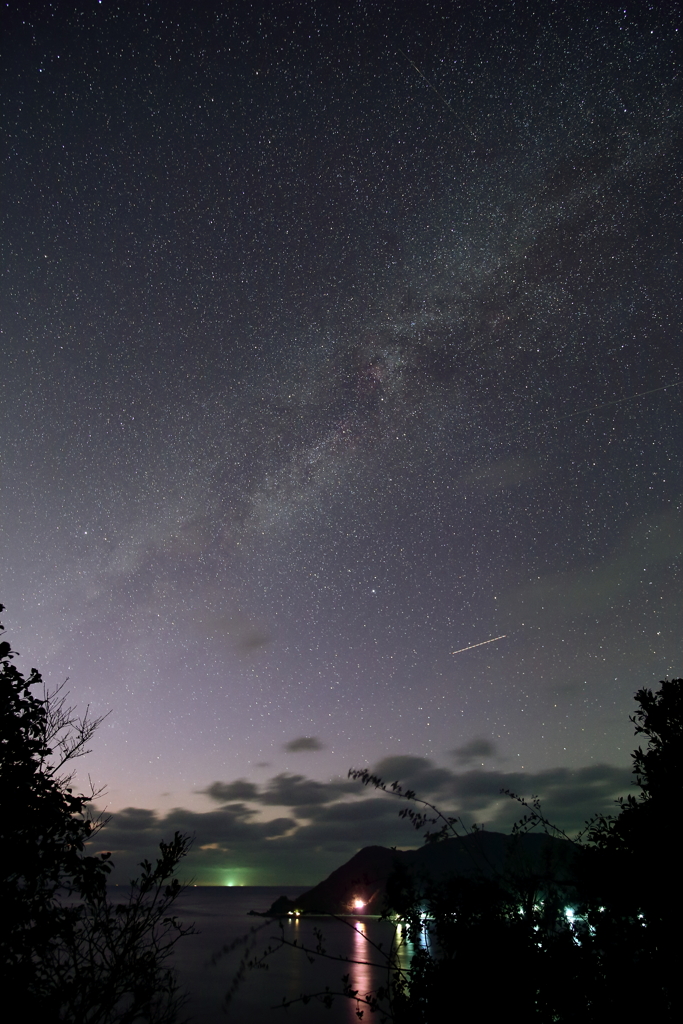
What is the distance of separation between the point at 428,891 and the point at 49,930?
4302mm

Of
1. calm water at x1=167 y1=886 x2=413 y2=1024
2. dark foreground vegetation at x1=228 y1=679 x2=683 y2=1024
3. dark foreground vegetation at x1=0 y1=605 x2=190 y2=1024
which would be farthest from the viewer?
calm water at x1=167 y1=886 x2=413 y2=1024

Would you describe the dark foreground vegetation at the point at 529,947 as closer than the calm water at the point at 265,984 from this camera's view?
Yes

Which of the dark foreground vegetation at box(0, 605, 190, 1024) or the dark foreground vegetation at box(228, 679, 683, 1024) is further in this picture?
the dark foreground vegetation at box(0, 605, 190, 1024)

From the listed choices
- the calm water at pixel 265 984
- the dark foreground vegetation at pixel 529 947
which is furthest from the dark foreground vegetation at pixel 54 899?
the calm water at pixel 265 984

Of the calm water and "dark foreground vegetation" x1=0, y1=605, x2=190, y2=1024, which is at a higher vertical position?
"dark foreground vegetation" x1=0, y1=605, x2=190, y2=1024

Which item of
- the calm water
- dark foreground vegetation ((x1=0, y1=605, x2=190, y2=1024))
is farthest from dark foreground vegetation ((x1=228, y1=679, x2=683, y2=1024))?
the calm water

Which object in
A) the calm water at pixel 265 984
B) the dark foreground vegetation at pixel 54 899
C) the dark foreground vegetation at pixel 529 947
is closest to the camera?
the dark foreground vegetation at pixel 529 947

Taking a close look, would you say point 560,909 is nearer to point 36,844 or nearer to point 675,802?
point 675,802

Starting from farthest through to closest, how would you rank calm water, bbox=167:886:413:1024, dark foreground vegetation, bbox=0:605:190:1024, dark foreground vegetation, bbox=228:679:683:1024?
calm water, bbox=167:886:413:1024 → dark foreground vegetation, bbox=0:605:190:1024 → dark foreground vegetation, bbox=228:679:683:1024

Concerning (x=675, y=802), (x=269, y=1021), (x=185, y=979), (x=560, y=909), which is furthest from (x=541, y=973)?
(x=185, y=979)

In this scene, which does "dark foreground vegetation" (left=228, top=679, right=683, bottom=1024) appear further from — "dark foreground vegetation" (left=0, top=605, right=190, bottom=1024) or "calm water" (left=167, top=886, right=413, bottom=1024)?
"calm water" (left=167, top=886, right=413, bottom=1024)

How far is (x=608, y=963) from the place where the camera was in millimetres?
4176

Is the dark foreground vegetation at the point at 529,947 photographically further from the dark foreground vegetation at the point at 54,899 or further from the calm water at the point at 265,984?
the calm water at the point at 265,984

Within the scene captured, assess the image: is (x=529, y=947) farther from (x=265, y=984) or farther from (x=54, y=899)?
(x=265, y=984)
